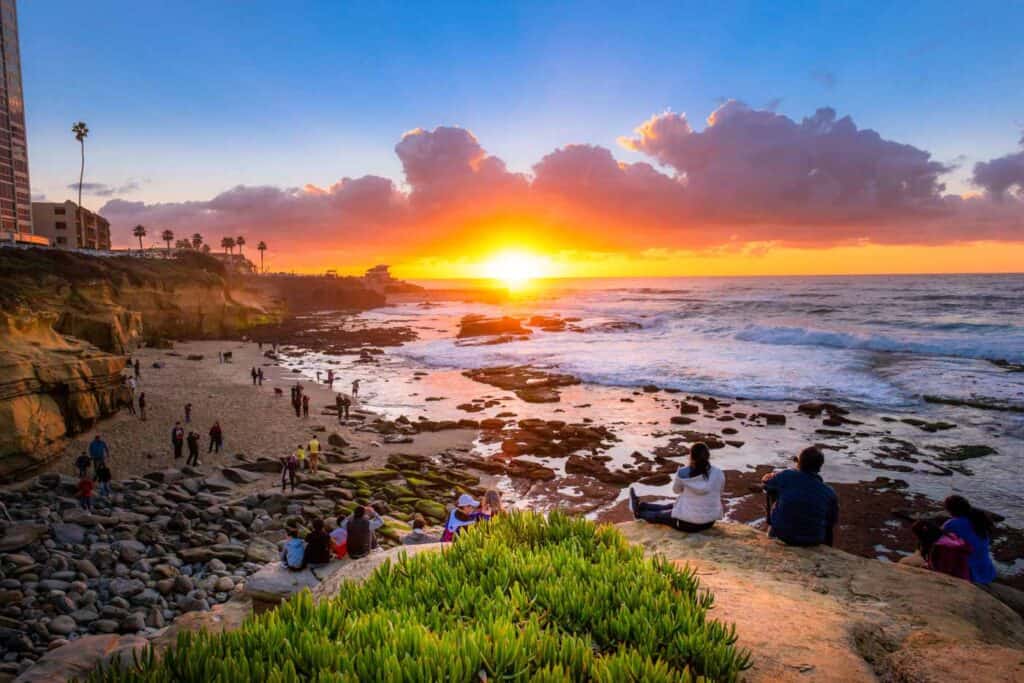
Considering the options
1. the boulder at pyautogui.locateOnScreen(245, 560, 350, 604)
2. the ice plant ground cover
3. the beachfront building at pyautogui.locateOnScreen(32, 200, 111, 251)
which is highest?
the beachfront building at pyautogui.locateOnScreen(32, 200, 111, 251)

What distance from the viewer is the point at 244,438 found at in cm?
2350

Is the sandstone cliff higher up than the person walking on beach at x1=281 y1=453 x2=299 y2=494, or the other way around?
the sandstone cliff

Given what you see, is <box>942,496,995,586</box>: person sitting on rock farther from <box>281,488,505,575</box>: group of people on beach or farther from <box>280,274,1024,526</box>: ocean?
<box>280,274,1024,526</box>: ocean

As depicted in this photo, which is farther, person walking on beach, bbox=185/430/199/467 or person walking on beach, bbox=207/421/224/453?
person walking on beach, bbox=207/421/224/453

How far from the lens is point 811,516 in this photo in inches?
270

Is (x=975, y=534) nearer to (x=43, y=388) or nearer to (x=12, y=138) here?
(x=43, y=388)

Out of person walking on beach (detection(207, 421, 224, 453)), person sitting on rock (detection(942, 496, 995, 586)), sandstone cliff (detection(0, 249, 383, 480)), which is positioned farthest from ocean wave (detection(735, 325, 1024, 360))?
sandstone cliff (detection(0, 249, 383, 480))

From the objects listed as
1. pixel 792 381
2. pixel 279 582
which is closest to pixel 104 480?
pixel 279 582

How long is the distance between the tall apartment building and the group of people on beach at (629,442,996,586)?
300ft

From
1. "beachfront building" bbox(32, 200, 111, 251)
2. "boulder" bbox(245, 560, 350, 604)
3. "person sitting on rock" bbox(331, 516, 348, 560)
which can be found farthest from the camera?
"beachfront building" bbox(32, 200, 111, 251)

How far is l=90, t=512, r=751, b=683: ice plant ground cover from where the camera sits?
3.38 meters

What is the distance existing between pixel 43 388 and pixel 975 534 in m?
26.7

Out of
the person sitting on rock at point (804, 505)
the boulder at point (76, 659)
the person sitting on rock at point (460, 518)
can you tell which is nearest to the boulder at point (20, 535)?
the boulder at point (76, 659)

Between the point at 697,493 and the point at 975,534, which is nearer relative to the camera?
the point at 975,534
